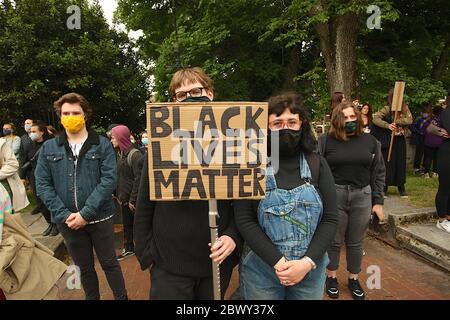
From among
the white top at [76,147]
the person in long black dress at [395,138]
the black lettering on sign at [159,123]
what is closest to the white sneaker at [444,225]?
the person in long black dress at [395,138]

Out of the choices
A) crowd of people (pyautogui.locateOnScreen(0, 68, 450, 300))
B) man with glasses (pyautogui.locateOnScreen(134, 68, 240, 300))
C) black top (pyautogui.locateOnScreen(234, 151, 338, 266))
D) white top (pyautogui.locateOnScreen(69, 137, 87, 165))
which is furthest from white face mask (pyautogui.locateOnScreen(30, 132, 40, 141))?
black top (pyautogui.locateOnScreen(234, 151, 338, 266))

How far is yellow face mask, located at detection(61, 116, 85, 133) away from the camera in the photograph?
3230 millimetres

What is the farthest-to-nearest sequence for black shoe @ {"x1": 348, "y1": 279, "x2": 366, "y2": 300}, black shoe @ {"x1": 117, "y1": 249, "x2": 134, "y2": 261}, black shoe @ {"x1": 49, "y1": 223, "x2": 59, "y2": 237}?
black shoe @ {"x1": 49, "y1": 223, "x2": 59, "y2": 237}, black shoe @ {"x1": 117, "y1": 249, "x2": 134, "y2": 261}, black shoe @ {"x1": 348, "y1": 279, "x2": 366, "y2": 300}

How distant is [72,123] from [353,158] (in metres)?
2.71

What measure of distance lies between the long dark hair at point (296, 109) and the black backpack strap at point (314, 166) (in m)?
0.04

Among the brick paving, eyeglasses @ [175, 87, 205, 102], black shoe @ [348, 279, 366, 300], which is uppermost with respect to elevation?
eyeglasses @ [175, 87, 205, 102]

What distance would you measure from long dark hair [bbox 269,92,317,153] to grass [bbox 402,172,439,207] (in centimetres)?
477

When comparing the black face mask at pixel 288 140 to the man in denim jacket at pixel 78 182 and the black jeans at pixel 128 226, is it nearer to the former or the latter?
the man in denim jacket at pixel 78 182

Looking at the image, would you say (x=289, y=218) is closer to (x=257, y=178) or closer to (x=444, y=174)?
(x=257, y=178)

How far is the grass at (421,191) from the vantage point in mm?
6422

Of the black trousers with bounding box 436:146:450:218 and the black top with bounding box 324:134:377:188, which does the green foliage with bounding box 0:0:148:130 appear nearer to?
the black top with bounding box 324:134:377:188

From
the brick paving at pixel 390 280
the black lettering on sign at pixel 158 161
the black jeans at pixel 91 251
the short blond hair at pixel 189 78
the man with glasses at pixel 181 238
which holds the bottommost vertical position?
the brick paving at pixel 390 280

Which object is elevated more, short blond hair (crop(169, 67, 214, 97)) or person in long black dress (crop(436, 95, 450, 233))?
short blond hair (crop(169, 67, 214, 97))

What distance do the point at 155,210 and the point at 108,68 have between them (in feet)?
36.8
